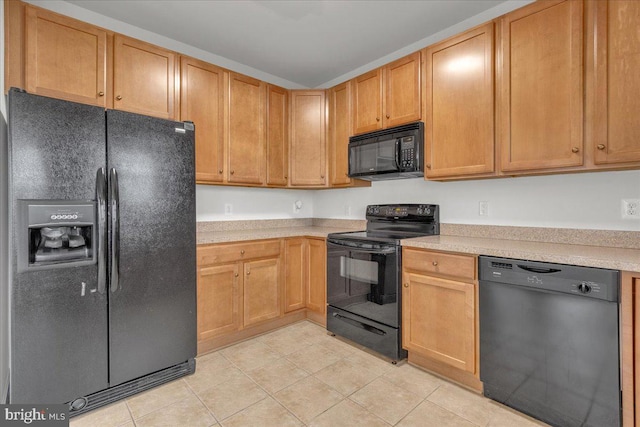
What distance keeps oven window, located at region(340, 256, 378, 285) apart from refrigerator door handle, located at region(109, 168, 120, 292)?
5.39 feet

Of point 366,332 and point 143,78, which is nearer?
point 143,78

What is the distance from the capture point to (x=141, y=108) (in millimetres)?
2316

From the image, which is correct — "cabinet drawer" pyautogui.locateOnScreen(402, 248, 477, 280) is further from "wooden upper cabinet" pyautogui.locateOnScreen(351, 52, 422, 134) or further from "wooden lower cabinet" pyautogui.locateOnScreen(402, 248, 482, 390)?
"wooden upper cabinet" pyautogui.locateOnScreen(351, 52, 422, 134)

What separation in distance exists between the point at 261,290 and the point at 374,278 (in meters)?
1.03

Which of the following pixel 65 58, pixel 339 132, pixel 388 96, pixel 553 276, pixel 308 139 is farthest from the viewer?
pixel 308 139

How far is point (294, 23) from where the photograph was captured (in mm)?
2484

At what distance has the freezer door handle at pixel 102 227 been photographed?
5.83 ft

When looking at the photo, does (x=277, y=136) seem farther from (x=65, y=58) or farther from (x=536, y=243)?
(x=536, y=243)

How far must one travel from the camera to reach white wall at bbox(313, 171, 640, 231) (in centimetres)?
186

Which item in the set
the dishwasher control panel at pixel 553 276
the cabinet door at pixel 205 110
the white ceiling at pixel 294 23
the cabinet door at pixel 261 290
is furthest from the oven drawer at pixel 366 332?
the white ceiling at pixel 294 23

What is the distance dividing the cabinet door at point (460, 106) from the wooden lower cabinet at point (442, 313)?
701 millimetres

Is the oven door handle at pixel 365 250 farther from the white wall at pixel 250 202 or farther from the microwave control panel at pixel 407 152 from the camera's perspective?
the white wall at pixel 250 202

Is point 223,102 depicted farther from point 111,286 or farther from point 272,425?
point 272,425

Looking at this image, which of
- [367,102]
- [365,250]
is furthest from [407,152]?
[365,250]
